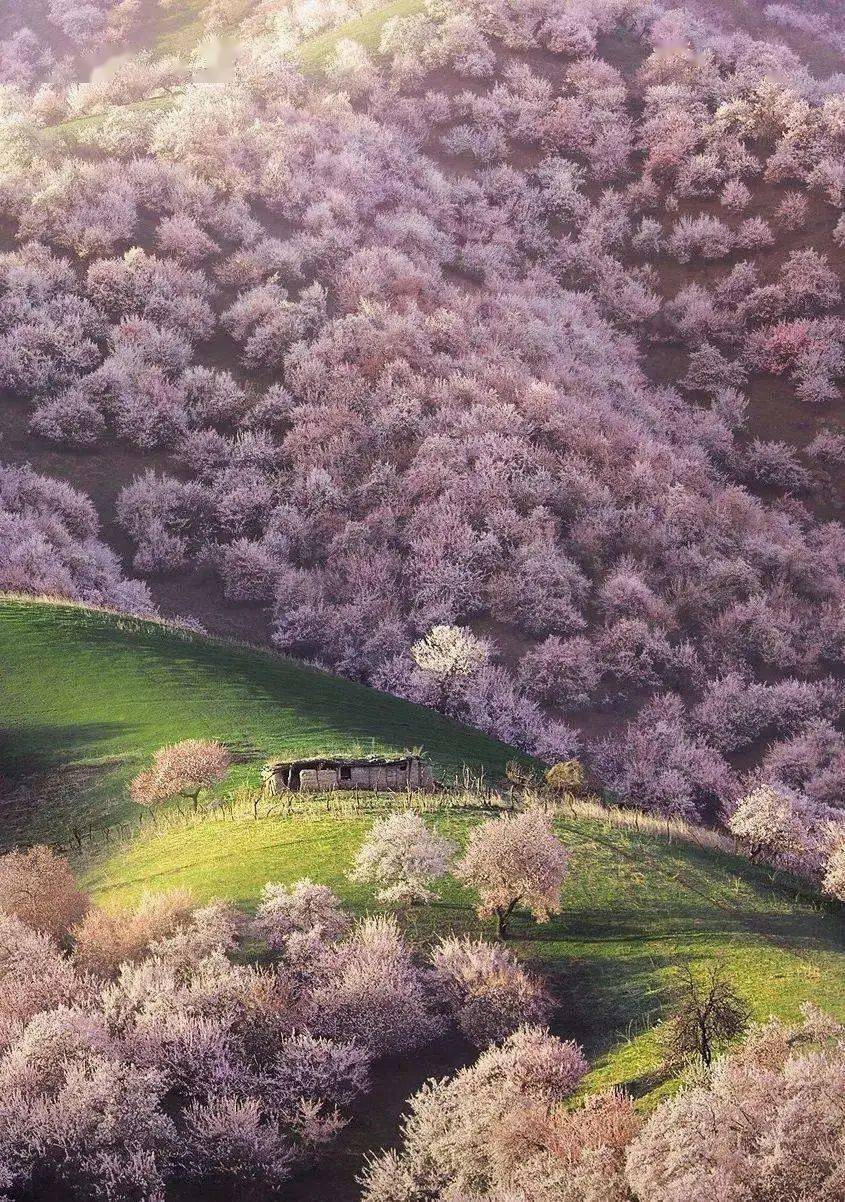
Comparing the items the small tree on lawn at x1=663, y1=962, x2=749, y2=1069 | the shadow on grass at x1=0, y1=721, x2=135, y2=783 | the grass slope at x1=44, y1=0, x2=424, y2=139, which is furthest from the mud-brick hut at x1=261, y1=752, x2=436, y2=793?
the grass slope at x1=44, y1=0, x2=424, y2=139

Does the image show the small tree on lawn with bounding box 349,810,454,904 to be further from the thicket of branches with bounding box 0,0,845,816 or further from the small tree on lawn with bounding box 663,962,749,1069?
the thicket of branches with bounding box 0,0,845,816

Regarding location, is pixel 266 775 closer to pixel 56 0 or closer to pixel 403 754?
pixel 403 754

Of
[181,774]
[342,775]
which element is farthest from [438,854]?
[181,774]

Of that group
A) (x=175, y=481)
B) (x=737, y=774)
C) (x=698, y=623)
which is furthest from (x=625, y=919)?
(x=175, y=481)

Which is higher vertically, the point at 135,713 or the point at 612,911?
the point at 135,713

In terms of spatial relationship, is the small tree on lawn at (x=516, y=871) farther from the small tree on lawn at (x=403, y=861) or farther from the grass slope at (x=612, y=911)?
the small tree on lawn at (x=403, y=861)

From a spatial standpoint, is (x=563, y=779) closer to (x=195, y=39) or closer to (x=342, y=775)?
(x=342, y=775)
